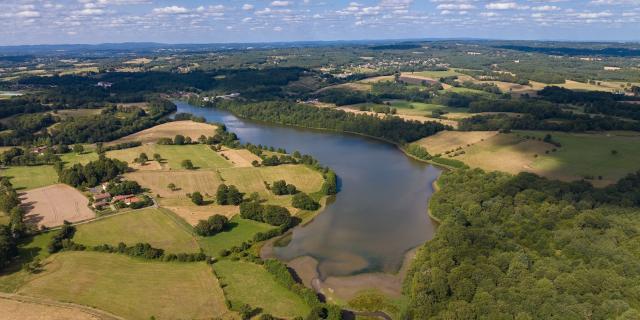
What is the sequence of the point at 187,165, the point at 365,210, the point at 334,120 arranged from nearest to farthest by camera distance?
the point at 365,210
the point at 187,165
the point at 334,120

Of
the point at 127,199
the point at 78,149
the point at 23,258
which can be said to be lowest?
the point at 23,258

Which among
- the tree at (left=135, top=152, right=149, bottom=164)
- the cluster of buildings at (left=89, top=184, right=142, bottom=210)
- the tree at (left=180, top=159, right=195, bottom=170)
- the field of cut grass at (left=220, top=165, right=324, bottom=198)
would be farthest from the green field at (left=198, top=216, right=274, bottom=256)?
the tree at (left=135, top=152, right=149, bottom=164)

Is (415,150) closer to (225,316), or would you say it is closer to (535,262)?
(535,262)

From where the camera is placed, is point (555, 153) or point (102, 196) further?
point (555, 153)

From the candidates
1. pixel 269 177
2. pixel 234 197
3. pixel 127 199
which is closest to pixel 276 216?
pixel 234 197

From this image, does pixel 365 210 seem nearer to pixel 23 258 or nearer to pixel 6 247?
pixel 23 258

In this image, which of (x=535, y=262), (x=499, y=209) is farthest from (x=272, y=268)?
(x=499, y=209)
